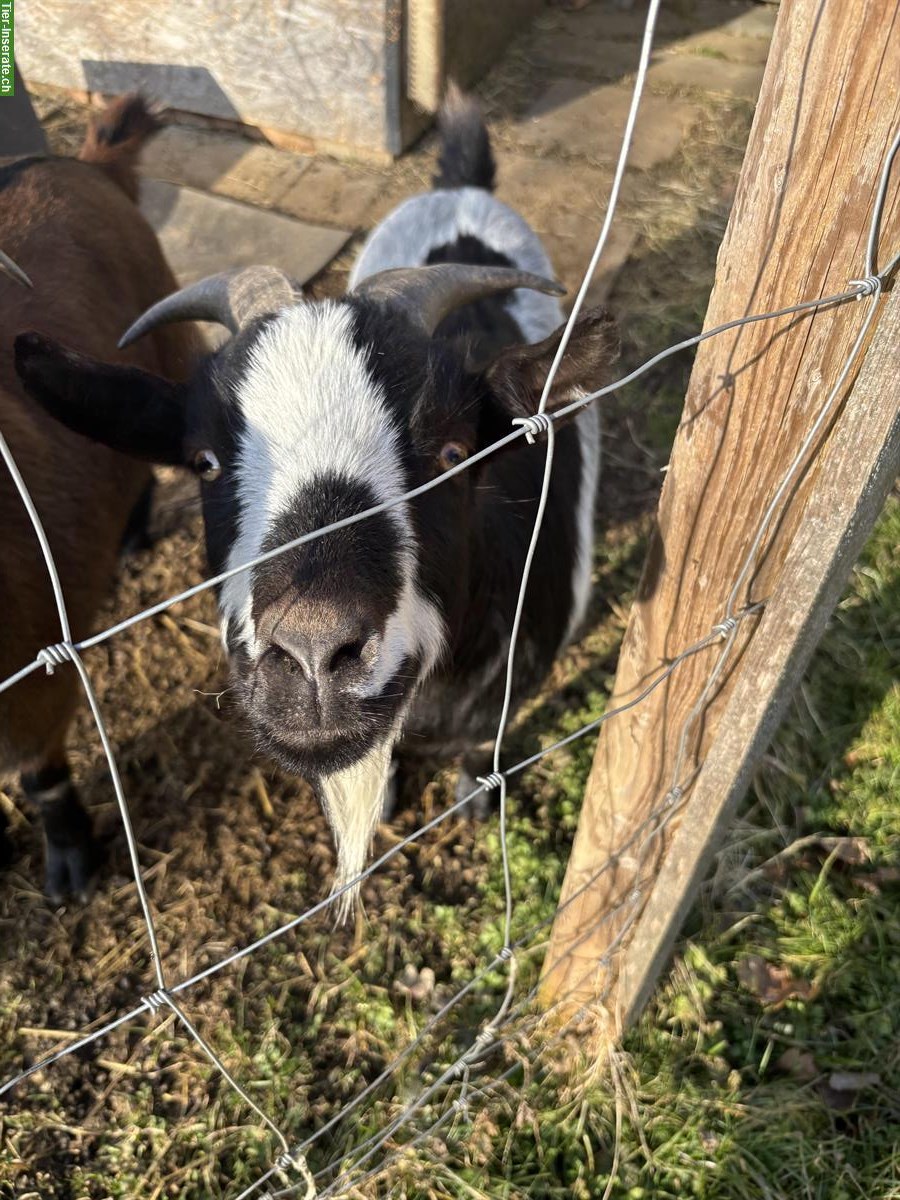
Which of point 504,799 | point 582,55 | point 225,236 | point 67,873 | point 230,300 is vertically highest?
point 582,55

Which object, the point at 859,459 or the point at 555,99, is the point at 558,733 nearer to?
the point at 859,459

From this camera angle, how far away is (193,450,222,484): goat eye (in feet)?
6.33

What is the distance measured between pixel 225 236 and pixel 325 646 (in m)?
3.98

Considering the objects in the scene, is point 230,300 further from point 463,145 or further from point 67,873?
point 463,145

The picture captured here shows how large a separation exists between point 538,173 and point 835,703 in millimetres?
3694

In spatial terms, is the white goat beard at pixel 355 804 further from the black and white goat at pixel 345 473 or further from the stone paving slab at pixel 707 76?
the stone paving slab at pixel 707 76

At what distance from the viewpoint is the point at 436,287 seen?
7.18 ft

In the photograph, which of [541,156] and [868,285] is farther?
[541,156]

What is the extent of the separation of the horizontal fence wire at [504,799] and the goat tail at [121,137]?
84.3 inches

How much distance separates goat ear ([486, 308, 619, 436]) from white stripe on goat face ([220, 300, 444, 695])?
0.30 metres

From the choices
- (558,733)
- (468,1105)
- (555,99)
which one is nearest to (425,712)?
(558,733)

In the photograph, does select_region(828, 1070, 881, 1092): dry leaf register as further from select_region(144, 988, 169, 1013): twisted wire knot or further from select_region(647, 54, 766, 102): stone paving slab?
select_region(647, 54, 766, 102): stone paving slab

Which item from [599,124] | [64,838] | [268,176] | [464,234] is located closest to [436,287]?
[464,234]

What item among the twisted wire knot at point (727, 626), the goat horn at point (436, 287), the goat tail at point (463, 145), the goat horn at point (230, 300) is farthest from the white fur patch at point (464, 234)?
the twisted wire knot at point (727, 626)
